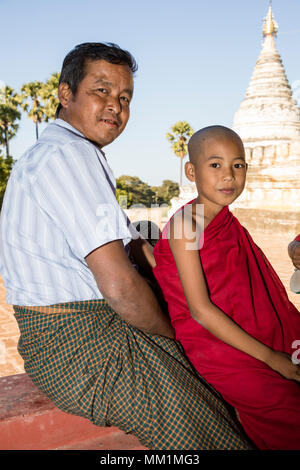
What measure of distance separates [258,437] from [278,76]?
2721 cm

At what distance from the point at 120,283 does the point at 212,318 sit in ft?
1.29

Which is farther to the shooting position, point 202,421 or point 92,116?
point 92,116

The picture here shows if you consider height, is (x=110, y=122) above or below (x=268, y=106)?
below

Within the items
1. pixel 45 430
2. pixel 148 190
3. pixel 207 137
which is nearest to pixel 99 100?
pixel 207 137

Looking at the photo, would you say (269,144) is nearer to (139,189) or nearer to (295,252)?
(295,252)

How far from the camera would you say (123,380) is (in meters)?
1.57

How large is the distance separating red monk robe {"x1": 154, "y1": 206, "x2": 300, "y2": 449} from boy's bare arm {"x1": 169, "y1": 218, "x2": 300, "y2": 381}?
35 mm

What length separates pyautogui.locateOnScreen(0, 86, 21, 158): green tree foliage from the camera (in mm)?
26431

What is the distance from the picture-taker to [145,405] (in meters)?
1.54

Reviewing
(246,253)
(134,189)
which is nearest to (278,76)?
(134,189)

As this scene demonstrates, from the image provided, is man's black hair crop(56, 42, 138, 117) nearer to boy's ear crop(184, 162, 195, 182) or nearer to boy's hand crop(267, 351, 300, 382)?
boy's ear crop(184, 162, 195, 182)

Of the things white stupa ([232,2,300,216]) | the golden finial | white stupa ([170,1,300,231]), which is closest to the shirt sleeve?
white stupa ([170,1,300,231])
